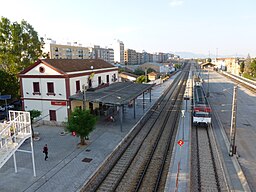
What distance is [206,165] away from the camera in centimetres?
1683

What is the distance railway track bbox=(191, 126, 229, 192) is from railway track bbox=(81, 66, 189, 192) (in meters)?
2.06

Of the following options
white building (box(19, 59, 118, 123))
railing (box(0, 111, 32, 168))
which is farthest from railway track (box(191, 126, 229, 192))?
white building (box(19, 59, 118, 123))

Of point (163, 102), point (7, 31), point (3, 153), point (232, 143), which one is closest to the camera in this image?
point (3, 153)

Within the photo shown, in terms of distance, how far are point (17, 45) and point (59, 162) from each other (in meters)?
27.0

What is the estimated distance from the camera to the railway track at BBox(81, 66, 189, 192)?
14253 mm

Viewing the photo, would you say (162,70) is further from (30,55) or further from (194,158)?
(194,158)

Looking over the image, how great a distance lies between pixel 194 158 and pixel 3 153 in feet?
44.5

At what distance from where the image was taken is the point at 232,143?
1836cm

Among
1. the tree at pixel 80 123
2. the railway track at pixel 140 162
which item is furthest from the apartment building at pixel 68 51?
the tree at pixel 80 123

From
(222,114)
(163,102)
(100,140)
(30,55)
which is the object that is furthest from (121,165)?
(30,55)

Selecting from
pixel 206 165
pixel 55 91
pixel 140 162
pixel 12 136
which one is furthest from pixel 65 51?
pixel 206 165

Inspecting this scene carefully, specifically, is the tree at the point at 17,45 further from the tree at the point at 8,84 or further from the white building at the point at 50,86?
the white building at the point at 50,86

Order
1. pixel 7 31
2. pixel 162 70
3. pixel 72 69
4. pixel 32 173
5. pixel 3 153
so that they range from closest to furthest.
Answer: pixel 3 153
pixel 32 173
pixel 72 69
pixel 7 31
pixel 162 70

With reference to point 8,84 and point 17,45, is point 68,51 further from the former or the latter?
point 8,84
